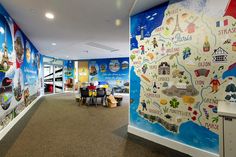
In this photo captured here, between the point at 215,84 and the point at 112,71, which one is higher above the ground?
the point at 112,71

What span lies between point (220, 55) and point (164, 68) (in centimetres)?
85

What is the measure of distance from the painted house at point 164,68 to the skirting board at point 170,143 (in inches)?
47.1

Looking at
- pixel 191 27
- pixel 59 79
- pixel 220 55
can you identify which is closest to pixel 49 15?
pixel 191 27

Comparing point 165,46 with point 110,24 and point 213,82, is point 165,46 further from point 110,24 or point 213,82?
point 110,24

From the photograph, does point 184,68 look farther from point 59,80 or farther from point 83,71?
point 59,80

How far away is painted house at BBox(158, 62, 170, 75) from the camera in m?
2.55

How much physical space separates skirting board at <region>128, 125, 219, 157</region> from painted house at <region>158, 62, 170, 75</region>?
1.20 m

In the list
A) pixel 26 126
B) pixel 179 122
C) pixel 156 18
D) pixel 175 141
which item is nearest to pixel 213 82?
pixel 179 122

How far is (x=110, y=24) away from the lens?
3766mm

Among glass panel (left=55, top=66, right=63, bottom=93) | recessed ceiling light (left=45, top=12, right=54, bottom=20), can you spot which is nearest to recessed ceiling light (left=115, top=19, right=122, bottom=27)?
recessed ceiling light (left=45, top=12, right=54, bottom=20)

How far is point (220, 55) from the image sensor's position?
6.50 feet

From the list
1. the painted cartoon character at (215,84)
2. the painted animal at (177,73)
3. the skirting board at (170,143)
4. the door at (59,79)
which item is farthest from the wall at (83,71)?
the painted cartoon character at (215,84)

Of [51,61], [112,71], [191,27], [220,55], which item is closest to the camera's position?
[220,55]

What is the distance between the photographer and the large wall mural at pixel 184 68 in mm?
1973
